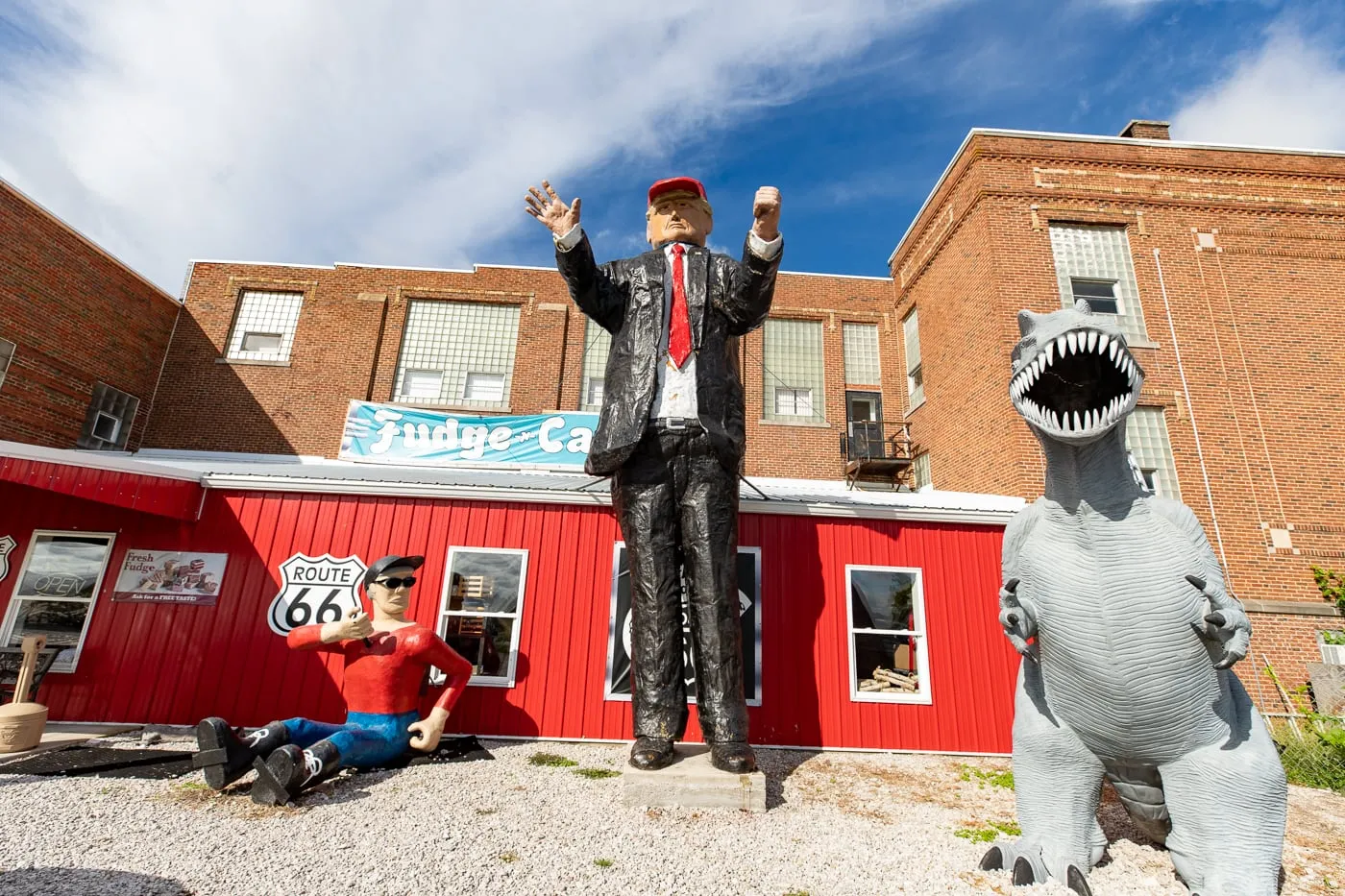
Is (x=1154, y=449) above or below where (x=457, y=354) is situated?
below

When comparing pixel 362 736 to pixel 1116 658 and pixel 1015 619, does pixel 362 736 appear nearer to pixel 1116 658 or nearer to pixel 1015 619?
pixel 1015 619

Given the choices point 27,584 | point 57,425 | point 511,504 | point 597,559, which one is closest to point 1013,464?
point 597,559

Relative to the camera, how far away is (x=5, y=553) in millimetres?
5941

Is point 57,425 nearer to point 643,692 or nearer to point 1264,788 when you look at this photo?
point 643,692

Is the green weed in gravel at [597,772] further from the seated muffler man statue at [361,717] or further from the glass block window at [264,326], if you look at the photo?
the glass block window at [264,326]

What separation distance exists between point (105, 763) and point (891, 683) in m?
6.19

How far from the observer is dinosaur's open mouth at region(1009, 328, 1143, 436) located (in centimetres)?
236

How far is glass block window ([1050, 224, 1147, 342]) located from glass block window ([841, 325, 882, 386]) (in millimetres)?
4202

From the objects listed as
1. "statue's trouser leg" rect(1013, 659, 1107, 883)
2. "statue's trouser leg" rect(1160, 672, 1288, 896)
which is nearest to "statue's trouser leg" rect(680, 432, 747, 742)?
"statue's trouser leg" rect(1013, 659, 1107, 883)

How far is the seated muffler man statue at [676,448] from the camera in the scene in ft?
12.3

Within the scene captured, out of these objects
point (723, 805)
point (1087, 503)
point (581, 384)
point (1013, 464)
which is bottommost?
point (723, 805)

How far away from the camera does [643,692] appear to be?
3.77 metres

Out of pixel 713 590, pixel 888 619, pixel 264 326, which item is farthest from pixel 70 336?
pixel 888 619

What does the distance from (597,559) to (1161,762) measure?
14.4 ft
